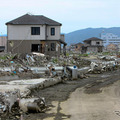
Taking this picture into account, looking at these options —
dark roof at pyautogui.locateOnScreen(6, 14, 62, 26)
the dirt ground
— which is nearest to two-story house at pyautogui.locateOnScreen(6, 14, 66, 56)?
dark roof at pyautogui.locateOnScreen(6, 14, 62, 26)

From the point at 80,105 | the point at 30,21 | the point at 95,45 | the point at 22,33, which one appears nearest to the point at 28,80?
the point at 80,105

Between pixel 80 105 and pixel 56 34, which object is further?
pixel 56 34

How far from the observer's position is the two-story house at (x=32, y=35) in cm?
3459

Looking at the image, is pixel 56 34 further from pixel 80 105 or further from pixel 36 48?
pixel 80 105

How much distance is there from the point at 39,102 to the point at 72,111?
1447mm

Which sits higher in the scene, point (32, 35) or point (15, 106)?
point (32, 35)

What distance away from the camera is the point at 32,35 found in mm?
34844

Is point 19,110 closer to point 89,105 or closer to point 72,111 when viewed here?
point 72,111

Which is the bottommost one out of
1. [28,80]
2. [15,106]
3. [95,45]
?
[15,106]

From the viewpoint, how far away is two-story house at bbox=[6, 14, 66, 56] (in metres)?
34.6

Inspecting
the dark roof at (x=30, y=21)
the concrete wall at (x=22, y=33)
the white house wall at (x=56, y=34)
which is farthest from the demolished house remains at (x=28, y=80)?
the white house wall at (x=56, y=34)

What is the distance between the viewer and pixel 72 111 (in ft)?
34.3

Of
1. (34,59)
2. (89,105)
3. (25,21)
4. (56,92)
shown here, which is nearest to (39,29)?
(25,21)

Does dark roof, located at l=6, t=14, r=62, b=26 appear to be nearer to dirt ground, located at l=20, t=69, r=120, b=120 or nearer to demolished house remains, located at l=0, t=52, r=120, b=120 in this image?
demolished house remains, located at l=0, t=52, r=120, b=120
